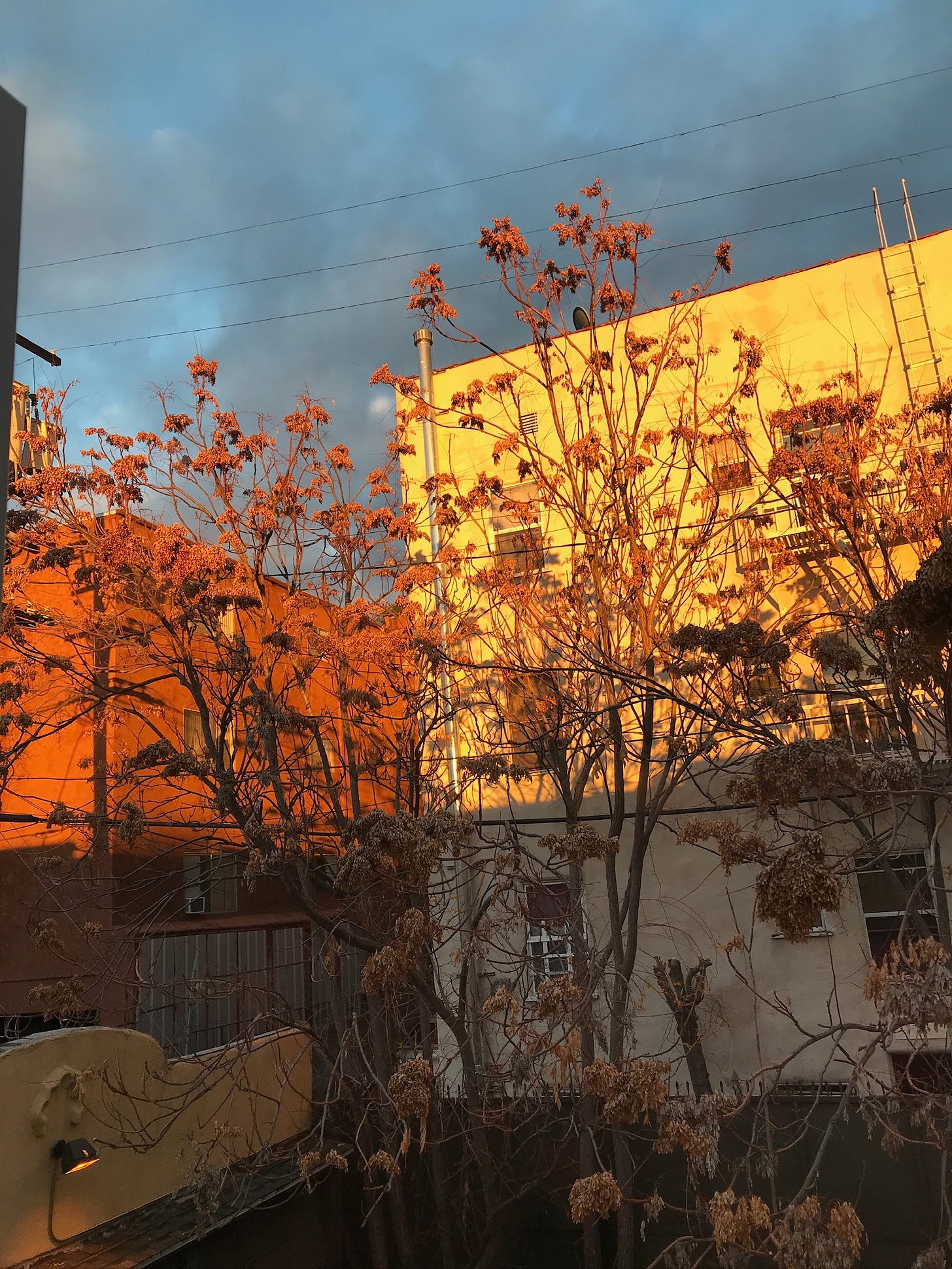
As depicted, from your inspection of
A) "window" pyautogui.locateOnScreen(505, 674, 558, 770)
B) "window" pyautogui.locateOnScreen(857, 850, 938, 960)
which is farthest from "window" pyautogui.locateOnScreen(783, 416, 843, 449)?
"window" pyautogui.locateOnScreen(857, 850, 938, 960)

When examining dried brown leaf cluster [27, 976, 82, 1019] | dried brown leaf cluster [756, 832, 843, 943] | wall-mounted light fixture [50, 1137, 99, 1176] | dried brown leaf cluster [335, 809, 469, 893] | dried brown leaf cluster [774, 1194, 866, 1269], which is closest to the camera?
dried brown leaf cluster [756, 832, 843, 943]

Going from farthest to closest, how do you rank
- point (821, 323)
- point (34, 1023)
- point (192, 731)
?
point (192, 731)
point (34, 1023)
point (821, 323)

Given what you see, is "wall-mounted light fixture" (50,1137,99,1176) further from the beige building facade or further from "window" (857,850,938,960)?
"window" (857,850,938,960)

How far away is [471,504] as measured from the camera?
1149 cm

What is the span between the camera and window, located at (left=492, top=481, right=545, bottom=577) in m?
11.8

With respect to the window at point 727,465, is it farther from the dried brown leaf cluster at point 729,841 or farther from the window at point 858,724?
the dried brown leaf cluster at point 729,841

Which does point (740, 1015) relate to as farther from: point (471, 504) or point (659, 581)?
point (471, 504)

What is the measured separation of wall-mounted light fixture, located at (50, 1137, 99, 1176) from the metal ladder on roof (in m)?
12.3

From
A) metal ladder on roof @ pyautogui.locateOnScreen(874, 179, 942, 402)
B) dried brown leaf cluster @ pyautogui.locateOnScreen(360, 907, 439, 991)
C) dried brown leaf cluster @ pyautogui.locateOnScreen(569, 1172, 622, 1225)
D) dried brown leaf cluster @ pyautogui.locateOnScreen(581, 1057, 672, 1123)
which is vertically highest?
metal ladder on roof @ pyautogui.locateOnScreen(874, 179, 942, 402)

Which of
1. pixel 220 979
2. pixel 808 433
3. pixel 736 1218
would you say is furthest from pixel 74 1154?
pixel 808 433

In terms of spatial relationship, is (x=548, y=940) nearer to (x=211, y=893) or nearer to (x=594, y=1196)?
(x=594, y=1196)

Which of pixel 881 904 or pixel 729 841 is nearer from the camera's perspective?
pixel 729 841

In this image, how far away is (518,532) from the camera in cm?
1385

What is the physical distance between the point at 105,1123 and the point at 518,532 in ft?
28.6
